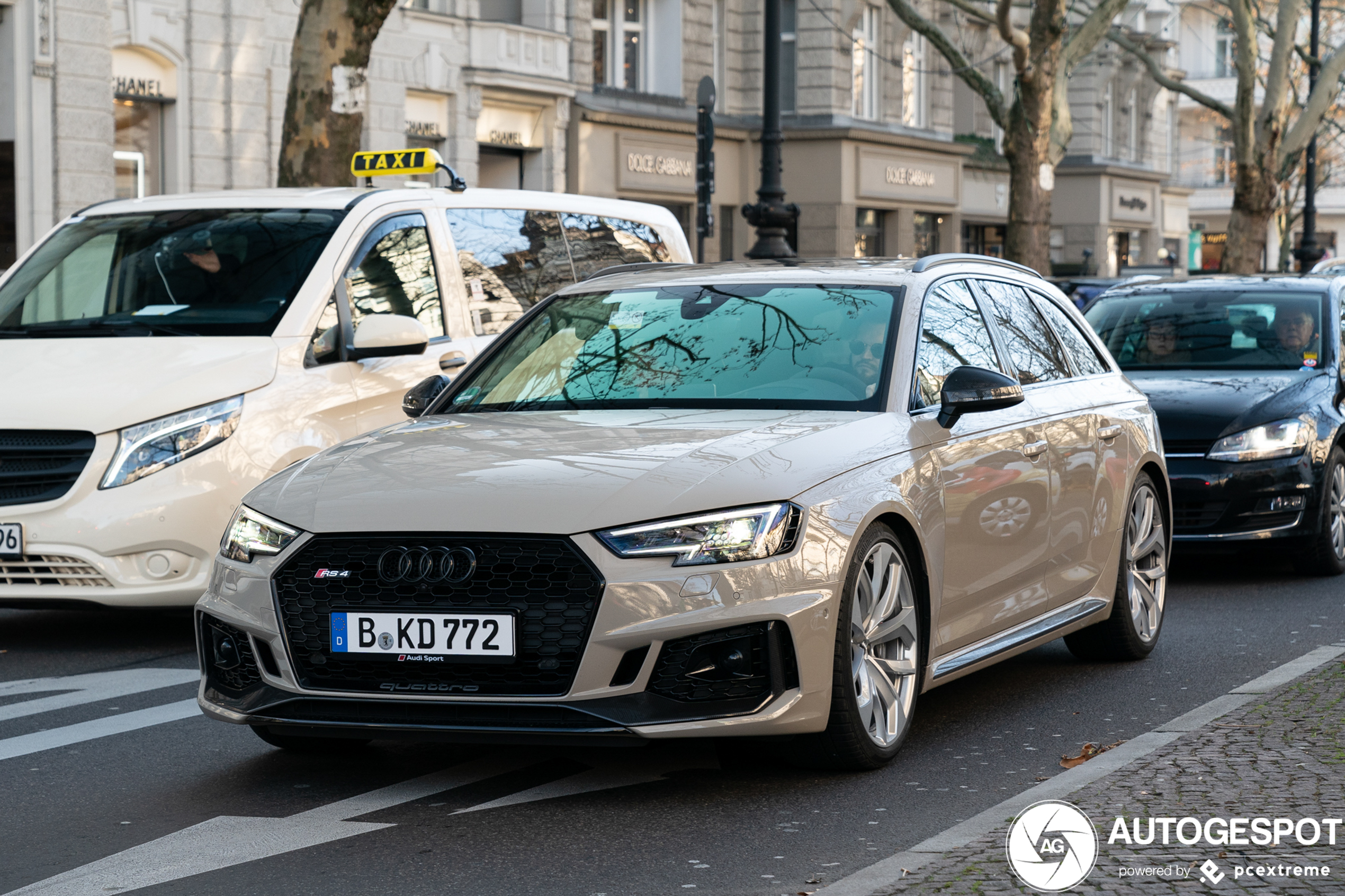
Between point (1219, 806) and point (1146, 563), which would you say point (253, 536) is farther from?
point (1146, 563)

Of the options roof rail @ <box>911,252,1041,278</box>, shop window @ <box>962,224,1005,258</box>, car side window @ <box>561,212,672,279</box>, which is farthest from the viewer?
shop window @ <box>962,224,1005,258</box>

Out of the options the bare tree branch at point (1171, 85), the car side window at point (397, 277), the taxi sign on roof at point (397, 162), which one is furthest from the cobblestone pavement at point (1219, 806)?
the bare tree branch at point (1171, 85)

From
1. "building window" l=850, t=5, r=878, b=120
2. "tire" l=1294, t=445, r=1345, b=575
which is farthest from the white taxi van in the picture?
"building window" l=850, t=5, r=878, b=120

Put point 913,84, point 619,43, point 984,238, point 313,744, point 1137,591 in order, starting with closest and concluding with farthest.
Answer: point 313,744 → point 1137,591 → point 619,43 → point 913,84 → point 984,238

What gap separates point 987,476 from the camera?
6.28 metres

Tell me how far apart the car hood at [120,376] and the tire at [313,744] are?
7.39 ft

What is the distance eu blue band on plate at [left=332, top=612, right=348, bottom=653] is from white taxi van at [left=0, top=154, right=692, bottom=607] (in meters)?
2.87

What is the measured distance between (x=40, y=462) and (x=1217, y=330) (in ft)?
22.8

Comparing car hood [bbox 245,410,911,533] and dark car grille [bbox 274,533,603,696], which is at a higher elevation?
car hood [bbox 245,410,911,533]

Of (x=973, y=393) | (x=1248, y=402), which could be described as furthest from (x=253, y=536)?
(x=1248, y=402)

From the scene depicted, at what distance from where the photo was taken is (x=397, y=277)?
934 cm

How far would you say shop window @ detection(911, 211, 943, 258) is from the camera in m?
44.2

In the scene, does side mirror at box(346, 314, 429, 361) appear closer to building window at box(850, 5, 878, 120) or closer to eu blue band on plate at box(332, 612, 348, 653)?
eu blue band on plate at box(332, 612, 348, 653)

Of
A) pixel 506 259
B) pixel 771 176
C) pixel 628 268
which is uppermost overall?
pixel 771 176
